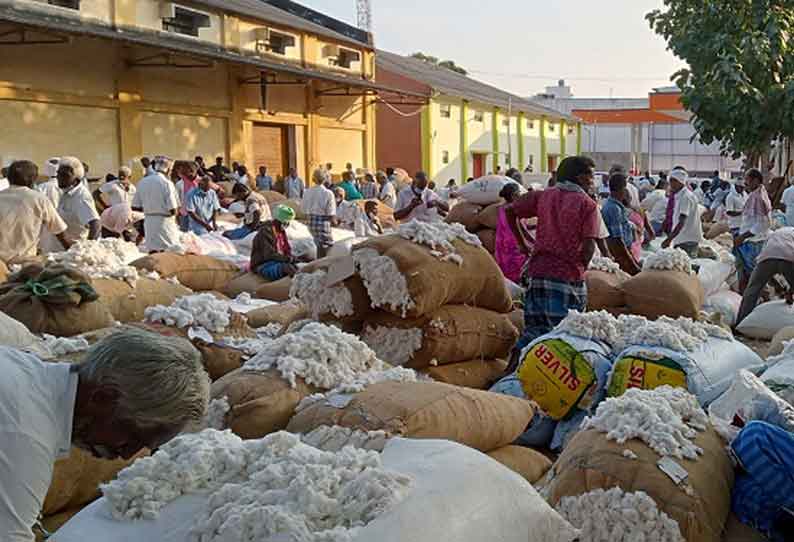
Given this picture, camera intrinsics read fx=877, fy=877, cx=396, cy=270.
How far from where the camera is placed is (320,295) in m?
4.49

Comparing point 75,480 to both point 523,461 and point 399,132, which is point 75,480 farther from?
point 399,132

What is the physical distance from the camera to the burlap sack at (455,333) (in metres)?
4.48

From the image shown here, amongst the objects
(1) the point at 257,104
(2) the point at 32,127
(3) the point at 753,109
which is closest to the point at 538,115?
(1) the point at 257,104

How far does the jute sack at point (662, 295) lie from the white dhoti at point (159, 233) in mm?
4004

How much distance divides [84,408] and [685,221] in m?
8.06

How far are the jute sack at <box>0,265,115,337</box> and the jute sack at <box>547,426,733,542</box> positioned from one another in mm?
2226

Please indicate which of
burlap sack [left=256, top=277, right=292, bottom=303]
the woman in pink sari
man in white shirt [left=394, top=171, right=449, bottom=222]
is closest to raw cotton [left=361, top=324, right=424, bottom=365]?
burlap sack [left=256, top=277, right=292, bottom=303]

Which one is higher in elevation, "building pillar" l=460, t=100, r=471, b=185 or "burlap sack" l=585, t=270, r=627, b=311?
"building pillar" l=460, t=100, r=471, b=185

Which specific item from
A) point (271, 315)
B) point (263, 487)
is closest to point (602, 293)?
point (271, 315)

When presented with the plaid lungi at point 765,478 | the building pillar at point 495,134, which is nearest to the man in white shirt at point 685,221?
the plaid lungi at point 765,478

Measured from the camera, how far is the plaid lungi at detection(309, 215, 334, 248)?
1052cm

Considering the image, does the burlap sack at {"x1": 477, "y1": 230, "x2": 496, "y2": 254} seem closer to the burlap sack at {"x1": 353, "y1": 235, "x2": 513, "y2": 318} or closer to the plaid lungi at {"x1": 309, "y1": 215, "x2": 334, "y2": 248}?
the plaid lungi at {"x1": 309, "y1": 215, "x2": 334, "y2": 248}

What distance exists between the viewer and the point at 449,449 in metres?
2.35

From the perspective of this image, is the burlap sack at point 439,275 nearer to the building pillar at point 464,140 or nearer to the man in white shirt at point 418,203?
the man in white shirt at point 418,203
